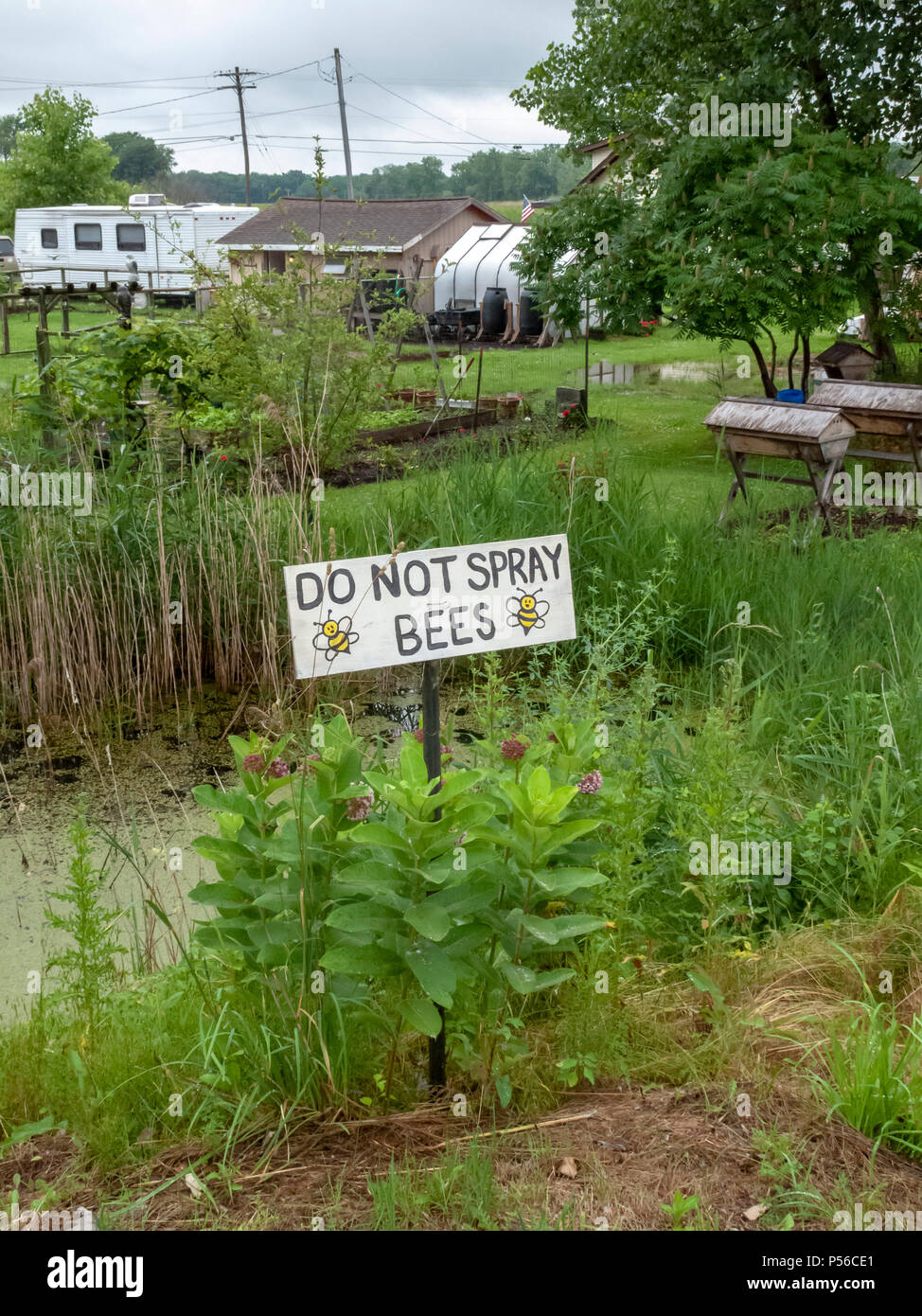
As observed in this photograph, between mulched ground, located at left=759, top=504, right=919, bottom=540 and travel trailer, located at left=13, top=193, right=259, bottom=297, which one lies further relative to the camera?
travel trailer, located at left=13, top=193, right=259, bottom=297

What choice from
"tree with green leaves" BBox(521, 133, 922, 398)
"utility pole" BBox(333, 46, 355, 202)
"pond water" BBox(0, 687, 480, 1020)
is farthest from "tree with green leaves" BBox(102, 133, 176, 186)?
A: "pond water" BBox(0, 687, 480, 1020)

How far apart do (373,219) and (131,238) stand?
9.03m

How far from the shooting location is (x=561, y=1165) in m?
1.97

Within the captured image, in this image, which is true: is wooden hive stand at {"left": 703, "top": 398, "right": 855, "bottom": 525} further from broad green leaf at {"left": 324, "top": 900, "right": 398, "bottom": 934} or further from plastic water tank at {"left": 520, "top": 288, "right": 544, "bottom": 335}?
plastic water tank at {"left": 520, "top": 288, "right": 544, "bottom": 335}

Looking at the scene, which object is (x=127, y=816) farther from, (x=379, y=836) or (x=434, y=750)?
(x=379, y=836)

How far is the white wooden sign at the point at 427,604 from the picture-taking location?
2.08m

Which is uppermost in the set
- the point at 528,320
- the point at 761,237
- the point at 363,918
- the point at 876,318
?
the point at 528,320

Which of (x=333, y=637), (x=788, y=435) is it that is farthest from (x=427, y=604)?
(x=788, y=435)

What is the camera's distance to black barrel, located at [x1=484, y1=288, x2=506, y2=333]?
78.3ft

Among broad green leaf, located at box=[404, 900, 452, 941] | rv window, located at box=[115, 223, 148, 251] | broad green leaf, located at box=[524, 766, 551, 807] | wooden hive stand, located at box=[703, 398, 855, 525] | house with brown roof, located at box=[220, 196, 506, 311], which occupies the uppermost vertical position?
rv window, located at box=[115, 223, 148, 251]

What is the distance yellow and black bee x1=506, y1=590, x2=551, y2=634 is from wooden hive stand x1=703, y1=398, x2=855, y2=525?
190 inches

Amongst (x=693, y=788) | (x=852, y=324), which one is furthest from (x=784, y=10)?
(x=852, y=324)
